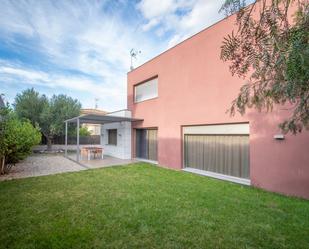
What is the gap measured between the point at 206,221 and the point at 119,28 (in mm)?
9065

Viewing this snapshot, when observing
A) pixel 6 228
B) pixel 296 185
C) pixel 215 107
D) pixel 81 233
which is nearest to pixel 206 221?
pixel 81 233

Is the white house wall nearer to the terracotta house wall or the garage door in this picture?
the terracotta house wall

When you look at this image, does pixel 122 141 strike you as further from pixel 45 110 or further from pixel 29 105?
pixel 29 105

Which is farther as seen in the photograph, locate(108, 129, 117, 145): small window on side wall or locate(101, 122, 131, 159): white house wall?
locate(108, 129, 117, 145): small window on side wall

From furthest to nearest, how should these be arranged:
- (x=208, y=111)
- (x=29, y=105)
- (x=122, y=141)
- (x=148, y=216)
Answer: (x=29, y=105)
(x=122, y=141)
(x=208, y=111)
(x=148, y=216)

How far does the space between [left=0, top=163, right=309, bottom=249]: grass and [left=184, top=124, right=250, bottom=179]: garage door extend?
3.18 feet

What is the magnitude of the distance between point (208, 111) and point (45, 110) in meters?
15.1

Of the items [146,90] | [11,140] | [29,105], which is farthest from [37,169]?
[29,105]

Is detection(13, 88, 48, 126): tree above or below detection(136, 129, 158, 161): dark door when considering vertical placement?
above

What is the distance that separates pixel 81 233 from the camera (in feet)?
11.2

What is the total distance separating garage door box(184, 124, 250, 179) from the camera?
7082 mm

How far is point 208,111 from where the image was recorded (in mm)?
8055

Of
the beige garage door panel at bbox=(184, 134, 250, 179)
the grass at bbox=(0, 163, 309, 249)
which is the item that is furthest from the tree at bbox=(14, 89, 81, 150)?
the beige garage door panel at bbox=(184, 134, 250, 179)

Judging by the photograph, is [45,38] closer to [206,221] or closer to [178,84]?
[178,84]
